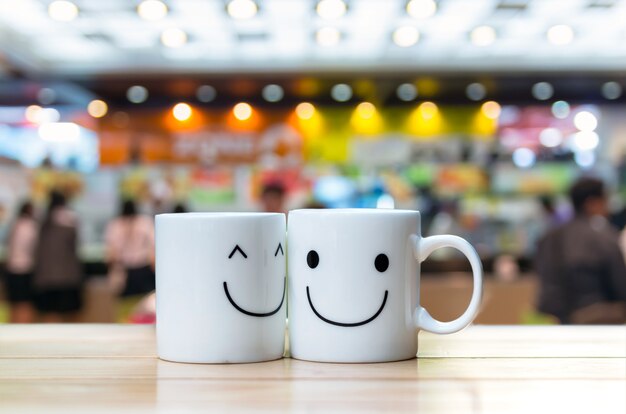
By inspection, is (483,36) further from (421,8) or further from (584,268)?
(584,268)

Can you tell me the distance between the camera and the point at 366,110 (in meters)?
7.31

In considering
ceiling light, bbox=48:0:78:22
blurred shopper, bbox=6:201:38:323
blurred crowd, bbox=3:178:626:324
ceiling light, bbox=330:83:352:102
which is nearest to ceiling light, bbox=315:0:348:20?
blurred crowd, bbox=3:178:626:324

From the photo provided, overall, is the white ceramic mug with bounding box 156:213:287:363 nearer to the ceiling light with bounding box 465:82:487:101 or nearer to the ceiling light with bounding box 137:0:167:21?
the ceiling light with bounding box 137:0:167:21

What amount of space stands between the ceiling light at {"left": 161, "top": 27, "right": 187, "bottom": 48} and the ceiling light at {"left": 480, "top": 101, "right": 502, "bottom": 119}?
108 inches

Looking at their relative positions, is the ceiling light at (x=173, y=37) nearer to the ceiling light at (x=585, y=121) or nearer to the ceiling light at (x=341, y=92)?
the ceiling light at (x=341, y=92)

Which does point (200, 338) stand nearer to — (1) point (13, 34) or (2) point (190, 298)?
(2) point (190, 298)

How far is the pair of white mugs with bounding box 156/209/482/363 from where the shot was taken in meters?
0.77

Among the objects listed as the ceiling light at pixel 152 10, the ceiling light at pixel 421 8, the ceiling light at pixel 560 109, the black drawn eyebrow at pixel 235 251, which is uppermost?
the ceiling light at pixel 152 10

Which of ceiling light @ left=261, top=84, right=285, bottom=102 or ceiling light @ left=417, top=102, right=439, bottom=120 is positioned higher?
ceiling light @ left=261, top=84, right=285, bottom=102

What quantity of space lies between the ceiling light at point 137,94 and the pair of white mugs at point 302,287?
6.51 metres

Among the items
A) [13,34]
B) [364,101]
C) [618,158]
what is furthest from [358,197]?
[13,34]

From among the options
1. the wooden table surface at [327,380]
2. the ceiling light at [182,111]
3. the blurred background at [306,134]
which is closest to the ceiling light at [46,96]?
the blurred background at [306,134]

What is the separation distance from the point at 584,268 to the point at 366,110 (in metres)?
3.81

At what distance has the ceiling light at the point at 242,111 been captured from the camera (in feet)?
24.0
